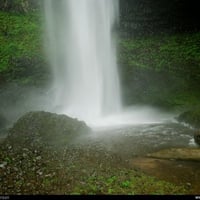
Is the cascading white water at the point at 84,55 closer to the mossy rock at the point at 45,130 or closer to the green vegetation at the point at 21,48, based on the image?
the green vegetation at the point at 21,48

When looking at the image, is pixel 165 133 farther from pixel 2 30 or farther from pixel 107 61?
pixel 2 30

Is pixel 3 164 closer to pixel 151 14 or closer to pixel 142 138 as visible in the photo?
pixel 142 138

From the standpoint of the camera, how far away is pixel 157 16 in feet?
102

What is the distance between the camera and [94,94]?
28453mm

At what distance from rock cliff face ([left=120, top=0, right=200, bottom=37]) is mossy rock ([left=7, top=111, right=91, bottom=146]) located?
17216 millimetres

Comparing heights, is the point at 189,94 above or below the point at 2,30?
below

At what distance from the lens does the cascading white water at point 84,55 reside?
92.9ft

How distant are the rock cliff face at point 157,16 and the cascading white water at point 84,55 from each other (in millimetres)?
1343

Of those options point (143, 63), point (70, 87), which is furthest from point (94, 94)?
point (143, 63)

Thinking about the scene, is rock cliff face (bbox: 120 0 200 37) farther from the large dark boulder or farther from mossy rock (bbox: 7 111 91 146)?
mossy rock (bbox: 7 111 91 146)

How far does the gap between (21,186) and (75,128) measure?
7.34 meters

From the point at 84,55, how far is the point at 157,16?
830 cm

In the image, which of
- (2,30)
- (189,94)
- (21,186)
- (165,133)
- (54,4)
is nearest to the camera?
(21,186)

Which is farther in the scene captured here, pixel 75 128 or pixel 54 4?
pixel 54 4
